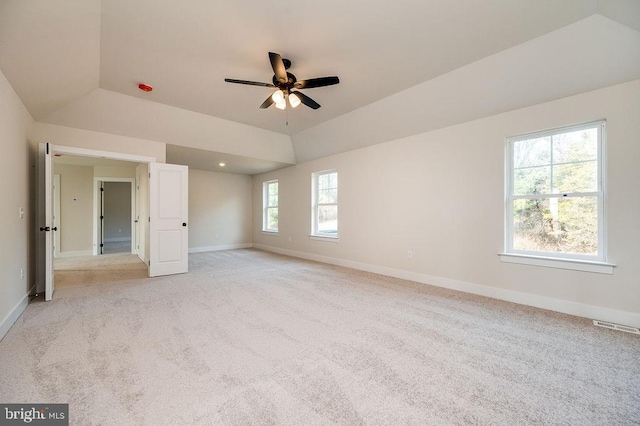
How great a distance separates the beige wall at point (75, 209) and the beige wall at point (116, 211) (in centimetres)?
384

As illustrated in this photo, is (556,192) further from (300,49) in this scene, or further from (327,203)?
(327,203)

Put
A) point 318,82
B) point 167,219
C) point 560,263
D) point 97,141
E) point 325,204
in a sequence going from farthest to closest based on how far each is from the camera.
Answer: point 325,204 → point 167,219 → point 97,141 → point 560,263 → point 318,82

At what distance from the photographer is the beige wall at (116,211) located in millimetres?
10273

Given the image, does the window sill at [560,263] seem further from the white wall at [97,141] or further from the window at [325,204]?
the white wall at [97,141]

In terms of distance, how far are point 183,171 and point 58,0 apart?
3123mm

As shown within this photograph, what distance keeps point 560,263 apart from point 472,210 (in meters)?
1.14

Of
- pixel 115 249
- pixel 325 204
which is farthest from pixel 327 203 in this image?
pixel 115 249

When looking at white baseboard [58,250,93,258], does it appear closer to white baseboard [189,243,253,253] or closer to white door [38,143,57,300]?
white baseboard [189,243,253,253]

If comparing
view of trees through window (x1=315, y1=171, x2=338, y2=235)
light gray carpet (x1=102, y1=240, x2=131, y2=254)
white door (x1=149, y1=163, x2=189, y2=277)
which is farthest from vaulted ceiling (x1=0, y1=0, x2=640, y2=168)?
light gray carpet (x1=102, y1=240, x2=131, y2=254)

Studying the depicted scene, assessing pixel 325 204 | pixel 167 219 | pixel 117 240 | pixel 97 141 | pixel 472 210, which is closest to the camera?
pixel 472 210

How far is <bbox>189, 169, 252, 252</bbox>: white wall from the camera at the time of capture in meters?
7.60

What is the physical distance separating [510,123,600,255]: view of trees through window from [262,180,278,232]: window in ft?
19.4

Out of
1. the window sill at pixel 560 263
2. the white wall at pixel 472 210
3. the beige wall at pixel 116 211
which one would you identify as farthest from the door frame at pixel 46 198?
the beige wall at pixel 116 211

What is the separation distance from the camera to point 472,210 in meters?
3.78
